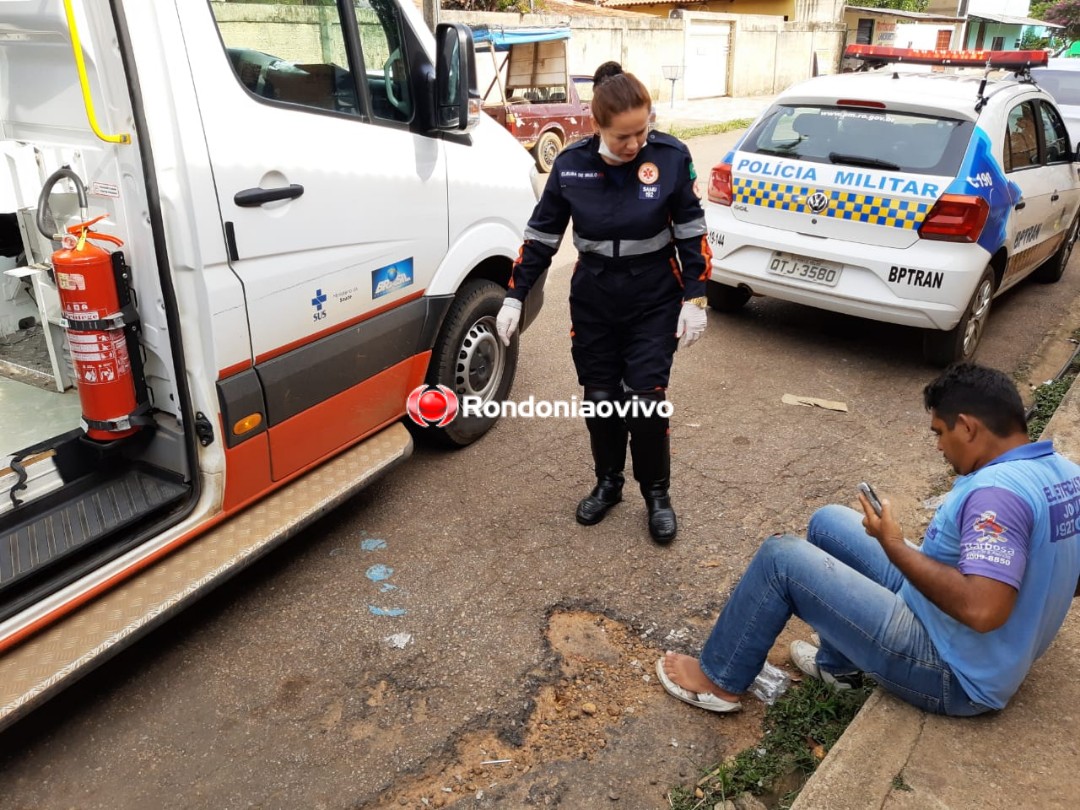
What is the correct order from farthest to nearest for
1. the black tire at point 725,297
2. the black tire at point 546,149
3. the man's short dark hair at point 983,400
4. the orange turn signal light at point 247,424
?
the black tire at point 546,149, the black tire at point 725,297, the orange turn signal light at point 247,424, the man's short dark hair at point 983,400

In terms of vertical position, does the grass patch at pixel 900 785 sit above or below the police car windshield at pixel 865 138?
below

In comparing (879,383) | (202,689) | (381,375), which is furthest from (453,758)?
(879,383)

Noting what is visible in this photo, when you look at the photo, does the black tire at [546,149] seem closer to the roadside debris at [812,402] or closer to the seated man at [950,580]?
the roadside debris at [812,402]

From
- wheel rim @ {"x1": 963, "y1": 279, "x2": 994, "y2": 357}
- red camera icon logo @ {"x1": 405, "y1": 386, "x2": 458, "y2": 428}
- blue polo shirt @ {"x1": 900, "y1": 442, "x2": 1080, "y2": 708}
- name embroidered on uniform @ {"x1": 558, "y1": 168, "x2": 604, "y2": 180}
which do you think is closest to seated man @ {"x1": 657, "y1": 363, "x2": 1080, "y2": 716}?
blue polo shirt @ {"x1": 900, "y1": 442, "x2": 1080, "y2": 708}

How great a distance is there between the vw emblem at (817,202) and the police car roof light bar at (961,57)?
1.65 metres

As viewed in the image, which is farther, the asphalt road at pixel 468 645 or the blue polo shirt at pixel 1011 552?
the asphalt road at pixel 468 645

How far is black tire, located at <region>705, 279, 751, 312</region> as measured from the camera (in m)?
6.33

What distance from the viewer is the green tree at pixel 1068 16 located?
1744 inches

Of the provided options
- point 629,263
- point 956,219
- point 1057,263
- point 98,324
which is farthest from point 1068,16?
point 98,324

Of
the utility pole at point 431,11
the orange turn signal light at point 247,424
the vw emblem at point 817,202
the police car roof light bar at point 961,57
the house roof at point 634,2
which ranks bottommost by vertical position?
the orange turn signal light at point 247,424

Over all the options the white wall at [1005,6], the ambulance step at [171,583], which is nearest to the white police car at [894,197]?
the ambulance step at [171,583]

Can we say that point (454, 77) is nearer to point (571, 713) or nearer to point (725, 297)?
point (571, 713)

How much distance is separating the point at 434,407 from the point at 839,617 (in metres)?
2.27

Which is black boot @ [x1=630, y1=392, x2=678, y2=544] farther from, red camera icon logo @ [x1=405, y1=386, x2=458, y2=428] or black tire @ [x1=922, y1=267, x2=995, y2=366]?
black tire @ [x1=922, y1=267, x2=995, y2=366]
